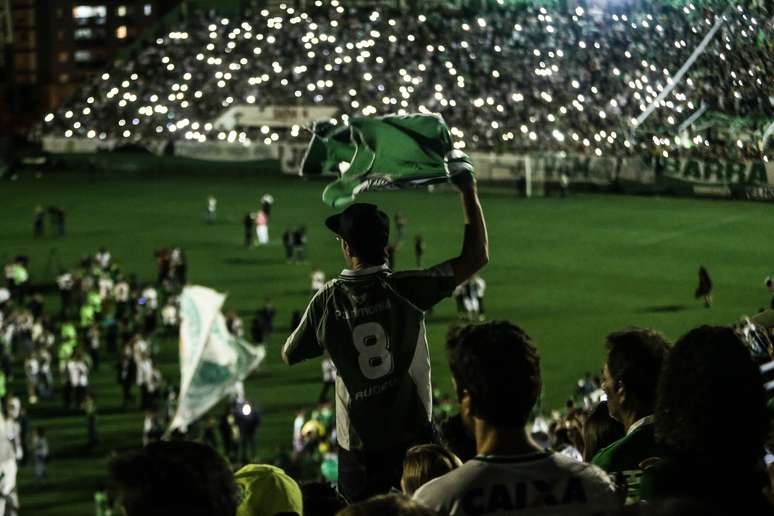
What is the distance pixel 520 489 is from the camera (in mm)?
3242

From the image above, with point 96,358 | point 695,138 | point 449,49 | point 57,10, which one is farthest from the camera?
point 57,10

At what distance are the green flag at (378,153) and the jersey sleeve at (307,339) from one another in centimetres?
57

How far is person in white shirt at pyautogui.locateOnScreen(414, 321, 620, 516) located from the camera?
3223 mm

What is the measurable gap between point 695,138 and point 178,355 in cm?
1215

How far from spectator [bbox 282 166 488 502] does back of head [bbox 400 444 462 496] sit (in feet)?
2.10

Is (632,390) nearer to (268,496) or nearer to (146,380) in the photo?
(268,496)

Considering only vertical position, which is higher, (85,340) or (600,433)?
(600,433)

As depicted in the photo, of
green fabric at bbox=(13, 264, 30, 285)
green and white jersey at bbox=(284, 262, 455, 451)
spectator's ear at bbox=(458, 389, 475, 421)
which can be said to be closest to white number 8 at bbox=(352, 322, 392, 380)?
green and white jersey at bbox=(284, 262, 455, 451)

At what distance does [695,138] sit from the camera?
1164 inches

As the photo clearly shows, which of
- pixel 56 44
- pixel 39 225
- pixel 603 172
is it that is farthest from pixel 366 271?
pixel 56 44

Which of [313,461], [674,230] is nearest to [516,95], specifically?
[674,230]

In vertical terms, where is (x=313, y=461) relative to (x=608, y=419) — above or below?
below

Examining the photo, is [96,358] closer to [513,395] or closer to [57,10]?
[513,395]

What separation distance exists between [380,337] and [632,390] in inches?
35.9
